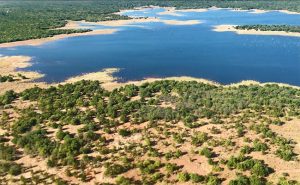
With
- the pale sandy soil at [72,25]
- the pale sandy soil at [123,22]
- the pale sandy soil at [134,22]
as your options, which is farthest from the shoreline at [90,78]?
the pale sandy soil at [134,22]

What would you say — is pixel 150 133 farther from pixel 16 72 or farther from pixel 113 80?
pixel 16 72

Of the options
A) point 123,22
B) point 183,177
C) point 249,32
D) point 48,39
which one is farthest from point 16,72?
point 123,22

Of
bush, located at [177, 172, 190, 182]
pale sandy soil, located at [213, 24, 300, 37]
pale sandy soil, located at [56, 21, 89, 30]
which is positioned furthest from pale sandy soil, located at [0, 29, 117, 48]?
bush, located at [177, 172, 190, 182]

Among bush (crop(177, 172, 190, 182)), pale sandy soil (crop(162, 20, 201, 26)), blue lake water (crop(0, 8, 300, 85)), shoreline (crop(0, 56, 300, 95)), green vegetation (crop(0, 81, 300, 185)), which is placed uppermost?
pale sandy soil (crop(162, 20, 201, 26))

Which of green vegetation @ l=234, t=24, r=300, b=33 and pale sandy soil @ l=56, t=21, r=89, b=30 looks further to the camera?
pale sandy soil @ l=56, t=21, r=89, b=30

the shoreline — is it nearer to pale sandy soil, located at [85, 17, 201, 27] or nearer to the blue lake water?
the blue lake water
